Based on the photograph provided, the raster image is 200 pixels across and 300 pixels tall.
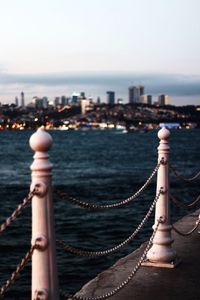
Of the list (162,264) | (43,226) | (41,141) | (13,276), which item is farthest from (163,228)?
(13,276)

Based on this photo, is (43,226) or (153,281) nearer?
(43,226)

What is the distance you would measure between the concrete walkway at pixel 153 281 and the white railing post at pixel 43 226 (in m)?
1.66

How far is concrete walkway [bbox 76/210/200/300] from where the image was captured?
5.36 metres

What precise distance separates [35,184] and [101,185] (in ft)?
128

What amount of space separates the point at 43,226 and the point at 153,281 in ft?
8.02

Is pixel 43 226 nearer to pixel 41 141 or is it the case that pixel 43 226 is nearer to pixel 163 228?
pixel 41 141

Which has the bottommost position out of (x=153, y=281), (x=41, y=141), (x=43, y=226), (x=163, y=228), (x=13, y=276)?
(x=153, y=281)

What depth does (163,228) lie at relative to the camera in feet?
21.7

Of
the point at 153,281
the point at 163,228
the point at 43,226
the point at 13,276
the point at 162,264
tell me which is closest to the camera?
the point at 13,276

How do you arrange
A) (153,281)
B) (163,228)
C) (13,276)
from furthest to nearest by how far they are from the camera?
1. (163,228)
2. (153,281)
3. (13,276)

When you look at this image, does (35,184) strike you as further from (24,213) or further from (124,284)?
(24,213)

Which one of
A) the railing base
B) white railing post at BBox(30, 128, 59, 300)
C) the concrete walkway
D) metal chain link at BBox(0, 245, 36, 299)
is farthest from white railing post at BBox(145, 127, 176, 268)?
metal chain link at BBox(0, 245, 36, 299)

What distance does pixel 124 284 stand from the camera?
17.9 ft

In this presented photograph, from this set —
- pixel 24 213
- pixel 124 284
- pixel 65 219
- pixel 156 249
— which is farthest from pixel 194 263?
pixel 24 213
